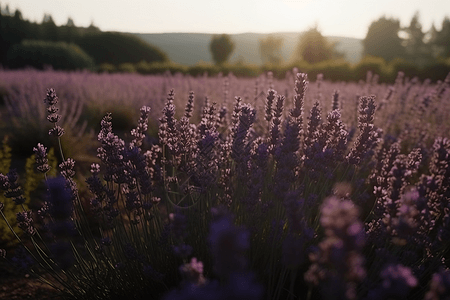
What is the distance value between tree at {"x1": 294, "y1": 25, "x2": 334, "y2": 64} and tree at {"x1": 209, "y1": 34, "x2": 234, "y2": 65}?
1192 centimetres

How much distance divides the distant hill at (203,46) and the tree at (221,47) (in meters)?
58.6

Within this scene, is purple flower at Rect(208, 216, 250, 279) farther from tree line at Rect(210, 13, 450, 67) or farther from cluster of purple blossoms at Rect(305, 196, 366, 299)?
tree line at Rect(210, 13, 450, 67)

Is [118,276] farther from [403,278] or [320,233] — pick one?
[403,278]

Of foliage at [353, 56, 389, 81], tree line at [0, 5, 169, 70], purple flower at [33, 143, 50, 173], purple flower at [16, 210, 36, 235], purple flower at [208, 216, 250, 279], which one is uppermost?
tree line at [0, 5, 169, 70]

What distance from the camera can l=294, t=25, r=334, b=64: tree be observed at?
Result: 1382 inches

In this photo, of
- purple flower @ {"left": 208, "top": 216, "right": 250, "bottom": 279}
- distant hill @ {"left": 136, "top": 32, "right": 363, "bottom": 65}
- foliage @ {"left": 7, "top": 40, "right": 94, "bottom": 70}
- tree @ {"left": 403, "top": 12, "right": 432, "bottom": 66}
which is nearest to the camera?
purple flower @ {"left": 208, "top": 216, "right": 250, "bottom": 279}

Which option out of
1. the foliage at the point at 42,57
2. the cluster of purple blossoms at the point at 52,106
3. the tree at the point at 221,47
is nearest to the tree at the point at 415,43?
the tree at the point at 221,47

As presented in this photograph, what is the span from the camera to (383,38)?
164 ft

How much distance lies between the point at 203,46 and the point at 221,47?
76465 millimetres

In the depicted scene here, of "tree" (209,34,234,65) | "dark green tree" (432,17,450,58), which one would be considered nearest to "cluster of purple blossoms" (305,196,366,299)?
"tree" (209,34,234,65)

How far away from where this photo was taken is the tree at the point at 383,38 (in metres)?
48.2

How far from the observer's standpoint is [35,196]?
13.8 ft

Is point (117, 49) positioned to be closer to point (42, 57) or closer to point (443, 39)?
point (42, 57)

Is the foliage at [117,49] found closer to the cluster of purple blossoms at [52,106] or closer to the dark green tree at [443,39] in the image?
the dark green tree at [443,39]
